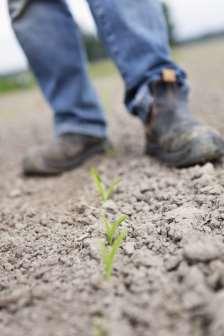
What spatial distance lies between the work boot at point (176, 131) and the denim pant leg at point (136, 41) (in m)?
0.04

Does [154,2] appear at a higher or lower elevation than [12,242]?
higher

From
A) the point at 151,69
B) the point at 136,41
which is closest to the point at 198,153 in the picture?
the point at 151,69

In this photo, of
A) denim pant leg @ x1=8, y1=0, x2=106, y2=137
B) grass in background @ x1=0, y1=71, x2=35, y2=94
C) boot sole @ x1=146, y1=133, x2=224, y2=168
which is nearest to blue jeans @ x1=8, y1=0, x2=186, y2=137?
denim pant leg @ x1=8, y1=0, x2=106, y2=137

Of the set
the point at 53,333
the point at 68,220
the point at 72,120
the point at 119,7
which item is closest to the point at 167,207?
the point at 68,220

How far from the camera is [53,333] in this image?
0.68 m

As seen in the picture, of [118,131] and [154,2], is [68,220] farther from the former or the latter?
[118,131]

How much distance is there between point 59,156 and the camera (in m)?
1.82

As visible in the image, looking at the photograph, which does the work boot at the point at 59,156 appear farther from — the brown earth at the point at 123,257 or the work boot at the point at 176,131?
the work boot at the point at 176,131

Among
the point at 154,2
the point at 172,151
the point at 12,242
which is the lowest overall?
the point at 172,151

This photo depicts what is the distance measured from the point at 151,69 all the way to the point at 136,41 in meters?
0.11

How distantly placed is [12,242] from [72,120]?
0.86 metres

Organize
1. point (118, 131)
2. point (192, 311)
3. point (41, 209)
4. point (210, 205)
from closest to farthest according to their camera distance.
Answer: point (192, 311), point (210, 205), point (41, 209), point (118, 131)

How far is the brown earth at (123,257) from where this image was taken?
0.69 meters

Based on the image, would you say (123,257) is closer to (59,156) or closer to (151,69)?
(151,69)
